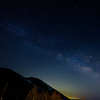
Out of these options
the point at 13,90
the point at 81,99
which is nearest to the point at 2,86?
the point at 13,90

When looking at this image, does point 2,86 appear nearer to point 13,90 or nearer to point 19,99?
point 13,90

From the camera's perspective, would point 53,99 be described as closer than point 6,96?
No

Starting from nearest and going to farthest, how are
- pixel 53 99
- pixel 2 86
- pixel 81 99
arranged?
pixel 2 86, pixel 53 99, pixel 81 99

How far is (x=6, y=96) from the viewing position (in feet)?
61.6

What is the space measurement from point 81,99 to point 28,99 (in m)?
47.7

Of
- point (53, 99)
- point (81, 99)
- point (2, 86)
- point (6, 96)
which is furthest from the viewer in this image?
point (81, 99)

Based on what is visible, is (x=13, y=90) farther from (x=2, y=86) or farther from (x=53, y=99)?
(x=53, y=99)

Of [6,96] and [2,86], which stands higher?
[2,86]

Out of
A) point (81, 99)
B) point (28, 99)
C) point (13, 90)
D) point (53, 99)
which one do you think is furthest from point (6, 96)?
point (81, 99)

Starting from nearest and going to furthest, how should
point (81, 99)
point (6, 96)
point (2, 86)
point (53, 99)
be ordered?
point (6, 96)
point (2, 86)
point (53, 99)
point (81, 99)

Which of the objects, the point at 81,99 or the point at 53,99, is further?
the point at 81,99

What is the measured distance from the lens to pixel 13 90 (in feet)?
69.1

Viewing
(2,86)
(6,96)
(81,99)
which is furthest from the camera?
(81,99)

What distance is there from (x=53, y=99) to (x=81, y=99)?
1604 inches
